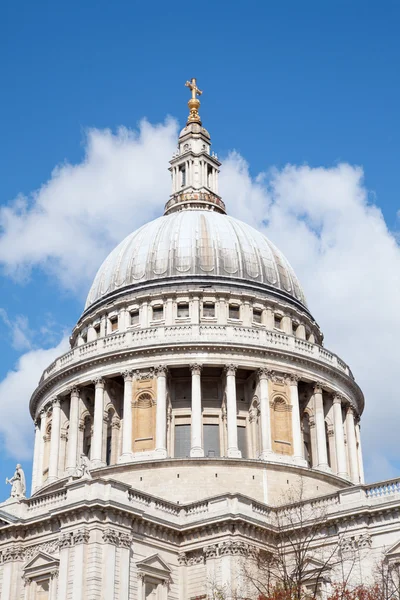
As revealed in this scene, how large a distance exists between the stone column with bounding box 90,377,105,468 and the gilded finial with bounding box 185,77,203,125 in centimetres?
2872

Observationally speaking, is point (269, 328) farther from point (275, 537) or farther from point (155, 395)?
point (275, 537)

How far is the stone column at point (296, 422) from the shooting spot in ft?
184

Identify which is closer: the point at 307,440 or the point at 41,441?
the point at 307,440

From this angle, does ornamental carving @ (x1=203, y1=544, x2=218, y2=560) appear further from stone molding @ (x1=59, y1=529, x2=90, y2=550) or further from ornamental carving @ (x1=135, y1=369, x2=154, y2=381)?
ornamental carving @ (x1=135, y1=369, x2=154, y2=381)

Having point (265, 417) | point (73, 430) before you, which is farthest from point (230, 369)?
point (73, 430)

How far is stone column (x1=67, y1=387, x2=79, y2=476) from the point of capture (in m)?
58.0

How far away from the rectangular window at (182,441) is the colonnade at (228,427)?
133cm

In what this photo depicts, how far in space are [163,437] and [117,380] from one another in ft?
20.6

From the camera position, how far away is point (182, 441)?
187 feet

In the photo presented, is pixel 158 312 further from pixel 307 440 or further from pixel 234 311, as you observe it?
pixel 307 440

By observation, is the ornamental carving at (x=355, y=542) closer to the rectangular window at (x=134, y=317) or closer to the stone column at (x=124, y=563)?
the stone column at (x=124, y=563)

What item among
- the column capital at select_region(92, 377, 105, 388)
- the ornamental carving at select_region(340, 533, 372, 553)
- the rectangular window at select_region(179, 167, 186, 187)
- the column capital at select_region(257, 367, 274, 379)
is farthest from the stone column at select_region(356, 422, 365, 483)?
the rectangular window at select_region(179, 167, 186, 187)

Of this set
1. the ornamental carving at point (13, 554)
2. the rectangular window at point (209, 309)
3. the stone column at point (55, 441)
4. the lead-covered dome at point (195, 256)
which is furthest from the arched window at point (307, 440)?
the ornamental carving at point (13, 554)

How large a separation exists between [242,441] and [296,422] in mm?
3537
